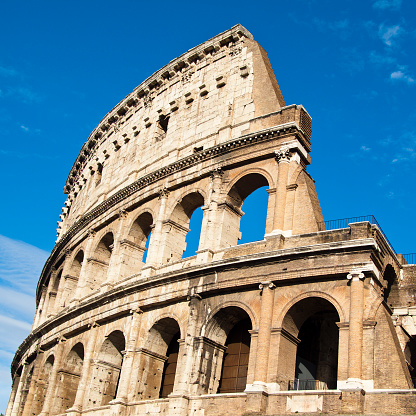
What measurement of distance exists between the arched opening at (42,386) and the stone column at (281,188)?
12.8m

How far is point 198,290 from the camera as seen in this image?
2012 cm

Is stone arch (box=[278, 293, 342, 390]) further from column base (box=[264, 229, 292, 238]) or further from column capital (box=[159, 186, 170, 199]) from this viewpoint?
column capital (box=[159, 186, 170, 199])

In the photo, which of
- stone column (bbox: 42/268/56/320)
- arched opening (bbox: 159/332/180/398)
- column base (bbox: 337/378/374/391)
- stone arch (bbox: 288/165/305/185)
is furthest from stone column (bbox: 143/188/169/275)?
stone column (bbox: 42/268/56/320)

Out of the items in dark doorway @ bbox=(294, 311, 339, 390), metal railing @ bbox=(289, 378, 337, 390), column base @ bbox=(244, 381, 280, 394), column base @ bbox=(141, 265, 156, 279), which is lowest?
column base @ bbox=(244, 381, 280, 394)

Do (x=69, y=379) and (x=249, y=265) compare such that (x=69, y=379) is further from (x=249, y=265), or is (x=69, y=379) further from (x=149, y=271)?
(x=249, y=265)

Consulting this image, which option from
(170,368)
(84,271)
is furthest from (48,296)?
(170,368)

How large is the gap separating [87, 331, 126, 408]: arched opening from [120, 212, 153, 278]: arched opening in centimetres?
279

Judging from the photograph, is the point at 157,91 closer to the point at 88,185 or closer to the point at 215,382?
the point at 88,185

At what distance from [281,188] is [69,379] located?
12.3m

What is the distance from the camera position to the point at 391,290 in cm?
2034

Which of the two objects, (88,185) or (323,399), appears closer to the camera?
(323,399)

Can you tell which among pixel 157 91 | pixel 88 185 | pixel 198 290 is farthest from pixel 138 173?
pixel 198 290

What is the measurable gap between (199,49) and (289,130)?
817 cm

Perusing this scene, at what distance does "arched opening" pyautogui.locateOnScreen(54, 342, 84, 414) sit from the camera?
25.1m
